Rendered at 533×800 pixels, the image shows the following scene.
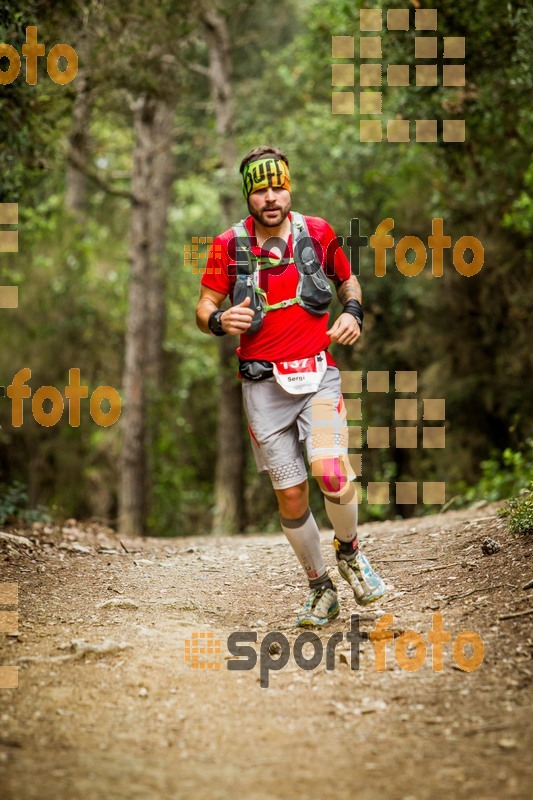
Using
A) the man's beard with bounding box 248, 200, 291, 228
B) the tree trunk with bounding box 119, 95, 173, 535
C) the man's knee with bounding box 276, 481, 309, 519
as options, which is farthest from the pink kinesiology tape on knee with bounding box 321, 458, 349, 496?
the tree trunk with bounding box 119, 95, 173, 535

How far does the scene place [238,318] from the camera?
469 cm

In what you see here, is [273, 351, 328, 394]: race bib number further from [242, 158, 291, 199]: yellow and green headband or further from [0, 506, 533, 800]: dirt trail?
[0, 506, 533, 800]: dirt trail

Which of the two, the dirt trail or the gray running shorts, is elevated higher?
the gray running shorts

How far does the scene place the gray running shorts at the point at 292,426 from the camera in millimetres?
4957

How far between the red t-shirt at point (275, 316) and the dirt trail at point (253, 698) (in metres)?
1.51

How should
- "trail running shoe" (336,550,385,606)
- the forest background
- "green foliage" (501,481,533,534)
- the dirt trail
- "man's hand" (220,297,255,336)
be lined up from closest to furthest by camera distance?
the dirt trail
"man's hand" (220,297,255,336)
"trail running shoe" (336,550,385,606)
"green foliage" (501,481,533,534)
the forest background

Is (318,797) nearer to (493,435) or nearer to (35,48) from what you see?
(35,48)

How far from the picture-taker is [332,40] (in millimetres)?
14172

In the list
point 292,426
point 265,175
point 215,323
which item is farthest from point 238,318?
point 265,175

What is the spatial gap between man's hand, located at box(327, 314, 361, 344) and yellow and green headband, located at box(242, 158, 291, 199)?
2.61ft

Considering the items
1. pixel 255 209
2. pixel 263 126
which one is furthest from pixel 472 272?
pixel 255 209

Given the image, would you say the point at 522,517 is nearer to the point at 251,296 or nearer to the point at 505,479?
the point at 251,296

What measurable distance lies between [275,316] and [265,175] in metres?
0.77

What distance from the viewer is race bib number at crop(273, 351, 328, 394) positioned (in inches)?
194
